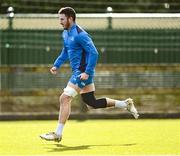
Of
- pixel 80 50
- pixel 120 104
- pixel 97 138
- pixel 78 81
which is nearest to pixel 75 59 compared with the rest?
pixel 80 50

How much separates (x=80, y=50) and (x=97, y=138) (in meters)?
1.27

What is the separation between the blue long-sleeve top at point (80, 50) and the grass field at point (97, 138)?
38.5 inches

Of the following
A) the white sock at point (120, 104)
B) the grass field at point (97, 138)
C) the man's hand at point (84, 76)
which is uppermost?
the man's hand at point (84, 76)

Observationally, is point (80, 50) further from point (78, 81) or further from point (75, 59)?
point (78, 81)

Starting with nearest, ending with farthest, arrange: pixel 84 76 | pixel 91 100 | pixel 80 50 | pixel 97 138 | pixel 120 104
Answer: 1. pixel 84 76
2. pixel 80 50
3. pixel 91 100
4. pixel 97 138
5. pixel 120 104

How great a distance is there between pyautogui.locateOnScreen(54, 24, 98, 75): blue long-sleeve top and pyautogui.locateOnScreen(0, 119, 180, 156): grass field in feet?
3.20

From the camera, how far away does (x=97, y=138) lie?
32.7 ft

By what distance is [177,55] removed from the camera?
16.0 meters

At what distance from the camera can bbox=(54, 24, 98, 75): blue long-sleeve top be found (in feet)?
30.7

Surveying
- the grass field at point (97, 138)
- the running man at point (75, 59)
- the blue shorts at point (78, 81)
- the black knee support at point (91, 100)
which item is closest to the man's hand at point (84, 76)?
the running man at point (75, 59)

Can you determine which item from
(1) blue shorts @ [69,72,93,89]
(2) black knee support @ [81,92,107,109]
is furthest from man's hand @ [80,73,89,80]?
(2) black knee support @ [81,92,107,109]

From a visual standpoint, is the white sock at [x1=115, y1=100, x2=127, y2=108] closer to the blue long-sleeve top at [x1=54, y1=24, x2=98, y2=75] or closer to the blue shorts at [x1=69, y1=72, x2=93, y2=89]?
the blue shorts at [x1=69, y1=72, x2=93, y2=89]

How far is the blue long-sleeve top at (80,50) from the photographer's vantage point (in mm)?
9344

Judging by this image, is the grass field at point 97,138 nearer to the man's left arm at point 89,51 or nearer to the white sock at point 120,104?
the white sock at point 120,104
